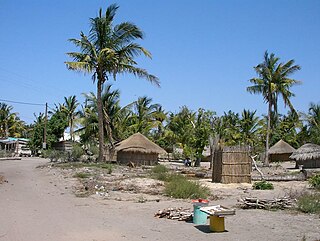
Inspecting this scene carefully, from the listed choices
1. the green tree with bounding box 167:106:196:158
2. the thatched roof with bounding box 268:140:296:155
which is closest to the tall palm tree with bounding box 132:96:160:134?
the green tree with bounding box 167:106:196:158

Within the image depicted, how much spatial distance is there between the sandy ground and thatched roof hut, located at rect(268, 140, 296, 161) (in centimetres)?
3702

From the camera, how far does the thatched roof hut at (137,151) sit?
34.8 metres

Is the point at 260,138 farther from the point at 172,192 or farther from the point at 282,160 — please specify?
the point at 172,192

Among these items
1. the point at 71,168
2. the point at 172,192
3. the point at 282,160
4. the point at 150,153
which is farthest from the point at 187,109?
the point at 172,192

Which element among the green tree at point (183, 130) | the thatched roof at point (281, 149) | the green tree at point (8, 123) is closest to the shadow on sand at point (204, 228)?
the green tree at point (183, 130)

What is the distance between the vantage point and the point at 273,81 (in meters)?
41.8

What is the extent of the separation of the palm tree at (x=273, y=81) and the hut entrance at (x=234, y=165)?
21.3 meters

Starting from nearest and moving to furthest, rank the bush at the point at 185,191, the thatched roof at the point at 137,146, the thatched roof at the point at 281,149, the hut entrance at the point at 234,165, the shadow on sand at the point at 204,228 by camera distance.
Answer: the shadow on sand at the point at 204,228 < the bush at the point at 185,191 < the hut entrance at the point at 234,165 < the thatched roof at the point at 137,146 < the thatched roof at the point at 281,149

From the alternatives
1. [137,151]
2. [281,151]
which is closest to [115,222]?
[137,151]

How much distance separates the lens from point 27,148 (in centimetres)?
5566

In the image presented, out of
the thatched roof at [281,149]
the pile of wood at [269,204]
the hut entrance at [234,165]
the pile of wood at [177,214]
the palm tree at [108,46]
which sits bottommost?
the pile of wood at [177,214]

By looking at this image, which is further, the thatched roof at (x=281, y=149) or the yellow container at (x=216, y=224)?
the thatched roof at (x=281, y=149)

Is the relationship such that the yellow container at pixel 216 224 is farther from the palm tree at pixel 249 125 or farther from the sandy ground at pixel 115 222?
the palm tree at pixel 249 125

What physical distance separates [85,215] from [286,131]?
5244 centimetres
